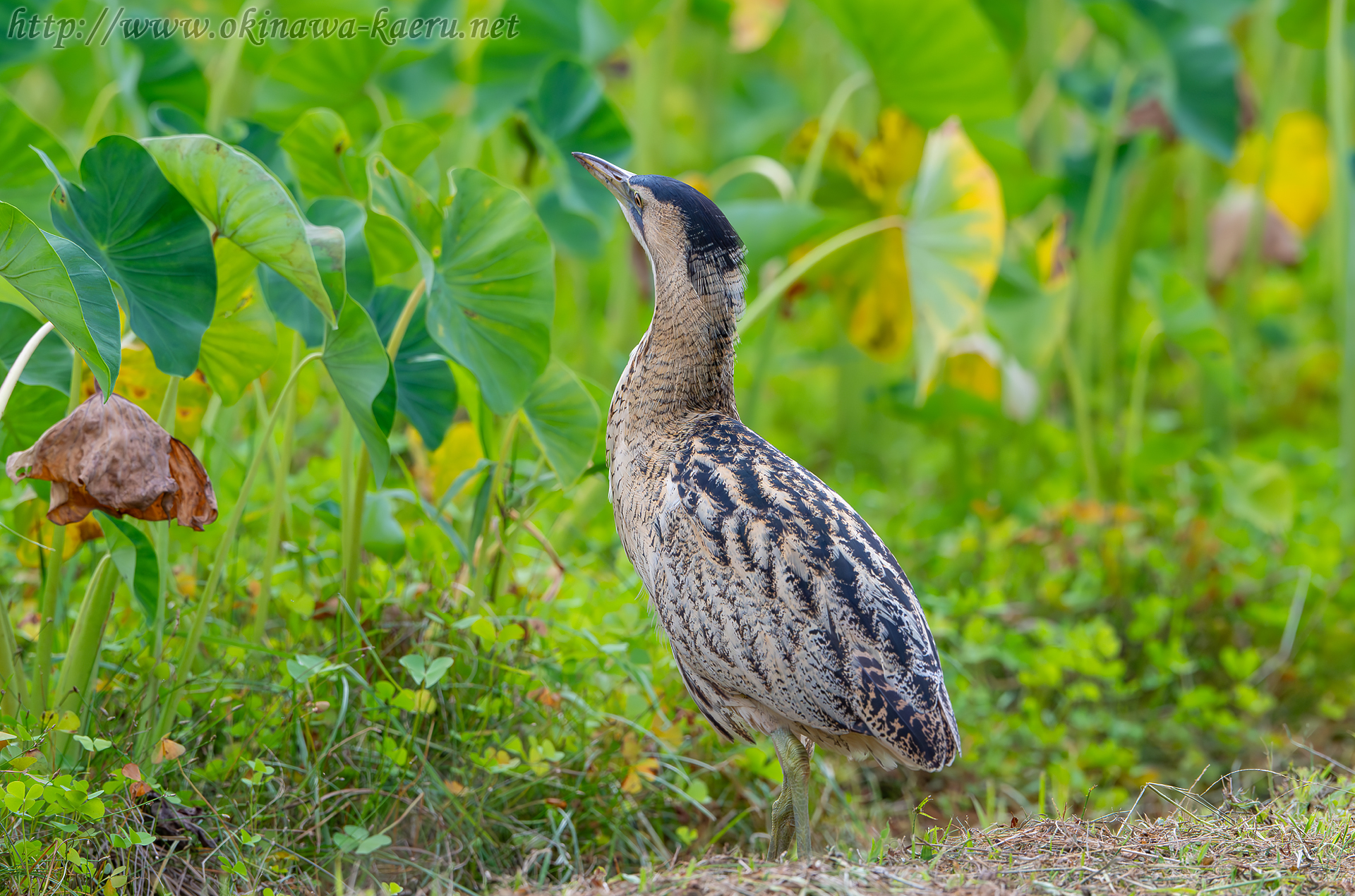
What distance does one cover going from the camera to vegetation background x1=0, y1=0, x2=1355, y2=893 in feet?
7.82

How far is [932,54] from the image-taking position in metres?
4.41

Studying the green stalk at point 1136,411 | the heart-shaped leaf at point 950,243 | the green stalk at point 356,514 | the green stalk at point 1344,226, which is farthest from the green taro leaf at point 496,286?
the green stalk at point 1344,226

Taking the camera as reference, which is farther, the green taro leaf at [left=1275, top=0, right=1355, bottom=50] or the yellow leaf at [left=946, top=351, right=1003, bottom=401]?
the yellow leaf at [left=946, top=351, right=1003, bottom=401]

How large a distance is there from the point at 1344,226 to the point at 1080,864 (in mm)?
3626

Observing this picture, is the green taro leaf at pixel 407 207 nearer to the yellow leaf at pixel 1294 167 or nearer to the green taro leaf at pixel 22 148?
the green taro leaf at pixel 22 148

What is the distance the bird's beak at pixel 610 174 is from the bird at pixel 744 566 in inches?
3.8

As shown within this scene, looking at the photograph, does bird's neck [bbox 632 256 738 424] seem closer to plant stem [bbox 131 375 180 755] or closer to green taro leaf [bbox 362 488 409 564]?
green taro leaf [bbox 362 488 409 564]

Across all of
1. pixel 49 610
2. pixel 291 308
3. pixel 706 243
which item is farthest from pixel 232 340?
pixel 706 243

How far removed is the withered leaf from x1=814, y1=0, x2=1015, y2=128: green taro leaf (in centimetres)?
315

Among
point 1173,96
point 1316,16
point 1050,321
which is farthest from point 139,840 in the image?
point 1316,16

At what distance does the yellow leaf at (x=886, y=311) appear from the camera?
4746mm

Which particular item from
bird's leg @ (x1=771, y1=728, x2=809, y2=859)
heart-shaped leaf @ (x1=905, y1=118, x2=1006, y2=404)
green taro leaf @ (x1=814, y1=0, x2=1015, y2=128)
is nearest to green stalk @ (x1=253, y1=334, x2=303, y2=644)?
bird's leg @ (x1=771, y1=728, x2=809, y2=859)

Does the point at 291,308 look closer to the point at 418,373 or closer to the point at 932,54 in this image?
the point at 418,373

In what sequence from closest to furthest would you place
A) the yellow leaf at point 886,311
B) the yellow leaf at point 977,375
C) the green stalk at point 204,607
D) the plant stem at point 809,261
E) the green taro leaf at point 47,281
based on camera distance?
the green taro leaf at point 47,281, the green stalk at point 204,607, the plant stem at point 809,261, the yellow leaf at point 886,311, the yellow leaf at point 977,375
